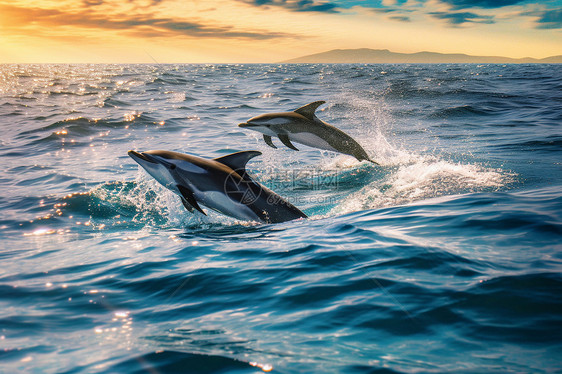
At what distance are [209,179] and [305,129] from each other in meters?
3.78

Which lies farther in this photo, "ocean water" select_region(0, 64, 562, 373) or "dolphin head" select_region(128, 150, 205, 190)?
"dolphin head" select_region(128, 150, 205, 190)

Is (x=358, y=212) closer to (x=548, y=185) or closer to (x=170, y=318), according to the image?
(x=548, y=185)

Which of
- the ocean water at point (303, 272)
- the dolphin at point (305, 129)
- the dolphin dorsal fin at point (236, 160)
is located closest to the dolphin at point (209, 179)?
the dolphin dorsal fin at point (236, 160)

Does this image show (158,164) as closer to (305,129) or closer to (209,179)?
(209,179)

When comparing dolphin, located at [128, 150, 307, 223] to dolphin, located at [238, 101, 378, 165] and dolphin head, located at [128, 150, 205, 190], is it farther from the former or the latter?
dolphin, located at [238, 101, 378, 165]

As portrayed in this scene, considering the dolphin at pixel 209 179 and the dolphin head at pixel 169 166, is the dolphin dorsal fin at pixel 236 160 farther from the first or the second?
the dolphin head at pixel 169 166

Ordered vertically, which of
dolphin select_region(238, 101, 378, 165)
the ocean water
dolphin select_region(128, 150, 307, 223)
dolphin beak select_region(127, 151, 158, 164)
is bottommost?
the ocean water

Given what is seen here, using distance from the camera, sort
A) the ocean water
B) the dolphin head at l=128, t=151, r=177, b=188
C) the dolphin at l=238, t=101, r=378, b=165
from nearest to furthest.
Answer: the ocean water < the dolphin head at l=128, t=151, r=177, b=188 < the dolphin at l=238, t=101, r=378, b=165

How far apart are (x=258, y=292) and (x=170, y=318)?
0.87 m

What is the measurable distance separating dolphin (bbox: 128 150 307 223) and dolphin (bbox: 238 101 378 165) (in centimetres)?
313

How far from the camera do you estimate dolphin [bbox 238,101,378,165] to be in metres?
9.48

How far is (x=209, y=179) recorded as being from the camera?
20.5 ft

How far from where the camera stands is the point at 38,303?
4.39m

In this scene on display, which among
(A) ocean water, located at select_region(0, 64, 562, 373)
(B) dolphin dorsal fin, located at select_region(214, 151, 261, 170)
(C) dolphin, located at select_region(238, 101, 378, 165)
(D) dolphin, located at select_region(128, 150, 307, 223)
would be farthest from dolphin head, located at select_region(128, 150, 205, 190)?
(C) dolphin, located at select_region(238, 101, 378, 165)
